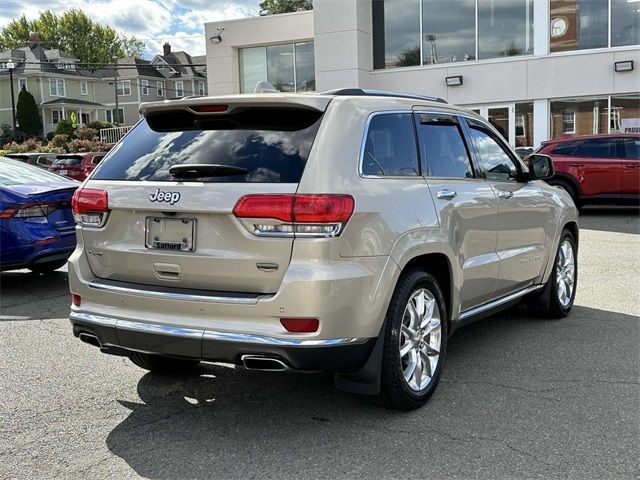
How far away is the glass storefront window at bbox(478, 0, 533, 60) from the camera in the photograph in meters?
21.1

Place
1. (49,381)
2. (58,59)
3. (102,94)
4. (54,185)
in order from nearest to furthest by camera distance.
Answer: (49,381)
(54,185)
(58,59)
(102,94)

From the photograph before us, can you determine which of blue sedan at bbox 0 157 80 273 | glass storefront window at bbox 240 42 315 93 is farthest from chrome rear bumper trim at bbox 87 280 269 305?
glass storefront window at bbox 240 42 315 93

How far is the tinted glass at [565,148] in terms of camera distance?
15422 millimetres

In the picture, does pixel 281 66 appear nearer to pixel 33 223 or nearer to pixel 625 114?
pixel 625 114

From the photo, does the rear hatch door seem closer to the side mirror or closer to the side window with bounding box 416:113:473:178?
the side window with bounding box 416:113:473:178

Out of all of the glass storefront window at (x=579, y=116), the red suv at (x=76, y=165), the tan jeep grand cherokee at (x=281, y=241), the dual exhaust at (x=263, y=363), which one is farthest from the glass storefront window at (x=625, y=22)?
the dual exhaust at (x=263, y=363)

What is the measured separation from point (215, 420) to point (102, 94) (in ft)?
256

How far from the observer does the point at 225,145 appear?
388 centimetres

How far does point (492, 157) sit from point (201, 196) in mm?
2735

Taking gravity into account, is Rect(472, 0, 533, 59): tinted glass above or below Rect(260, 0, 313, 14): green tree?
below

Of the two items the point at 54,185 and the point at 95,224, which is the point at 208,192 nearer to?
the point at 95,224

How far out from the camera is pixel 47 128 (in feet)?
215

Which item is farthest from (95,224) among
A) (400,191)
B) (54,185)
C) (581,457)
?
(54,185)

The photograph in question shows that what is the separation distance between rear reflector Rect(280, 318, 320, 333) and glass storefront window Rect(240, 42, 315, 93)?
22.0 meters
